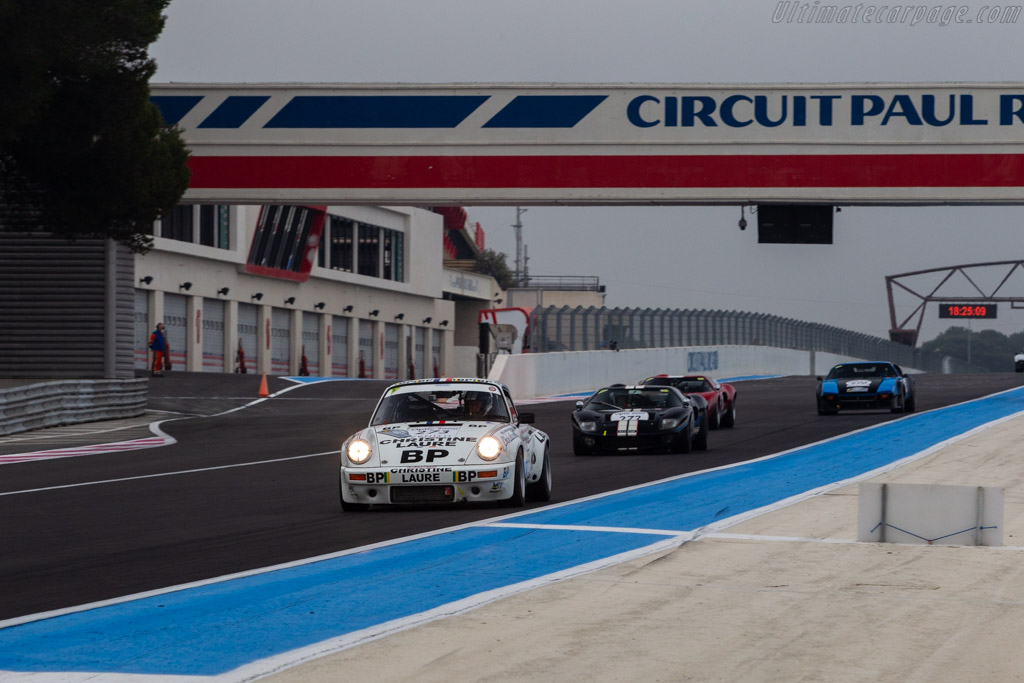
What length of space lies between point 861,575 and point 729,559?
38.2 inches

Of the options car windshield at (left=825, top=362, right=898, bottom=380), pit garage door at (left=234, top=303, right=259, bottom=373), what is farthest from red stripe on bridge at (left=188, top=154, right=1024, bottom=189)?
pit garage door at (left=234, top=303, right=259, bottom=373)

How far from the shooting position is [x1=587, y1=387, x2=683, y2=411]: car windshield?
1994 cm

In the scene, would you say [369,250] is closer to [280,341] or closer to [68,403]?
[280,341]

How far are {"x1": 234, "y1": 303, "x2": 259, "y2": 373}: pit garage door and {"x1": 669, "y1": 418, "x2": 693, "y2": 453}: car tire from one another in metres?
39.3

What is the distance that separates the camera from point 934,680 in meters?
5.80

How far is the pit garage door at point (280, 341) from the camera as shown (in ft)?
198

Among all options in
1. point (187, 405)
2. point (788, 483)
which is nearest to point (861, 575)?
point (788, 483)

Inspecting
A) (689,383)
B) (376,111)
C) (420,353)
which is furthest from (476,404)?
(420,353)

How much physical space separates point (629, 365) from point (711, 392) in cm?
2169

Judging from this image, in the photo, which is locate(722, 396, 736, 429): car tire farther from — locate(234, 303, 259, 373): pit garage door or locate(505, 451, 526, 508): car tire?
locate(234, 303, 259, 373): pit garage door

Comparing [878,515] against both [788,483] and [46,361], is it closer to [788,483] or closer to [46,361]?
[788,483]

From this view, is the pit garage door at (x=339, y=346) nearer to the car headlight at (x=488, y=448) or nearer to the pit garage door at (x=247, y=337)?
the pit garage door at (x=247, y=337)

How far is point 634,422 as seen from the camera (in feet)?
63.7

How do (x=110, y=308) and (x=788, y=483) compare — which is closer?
(x=788, y=483)
